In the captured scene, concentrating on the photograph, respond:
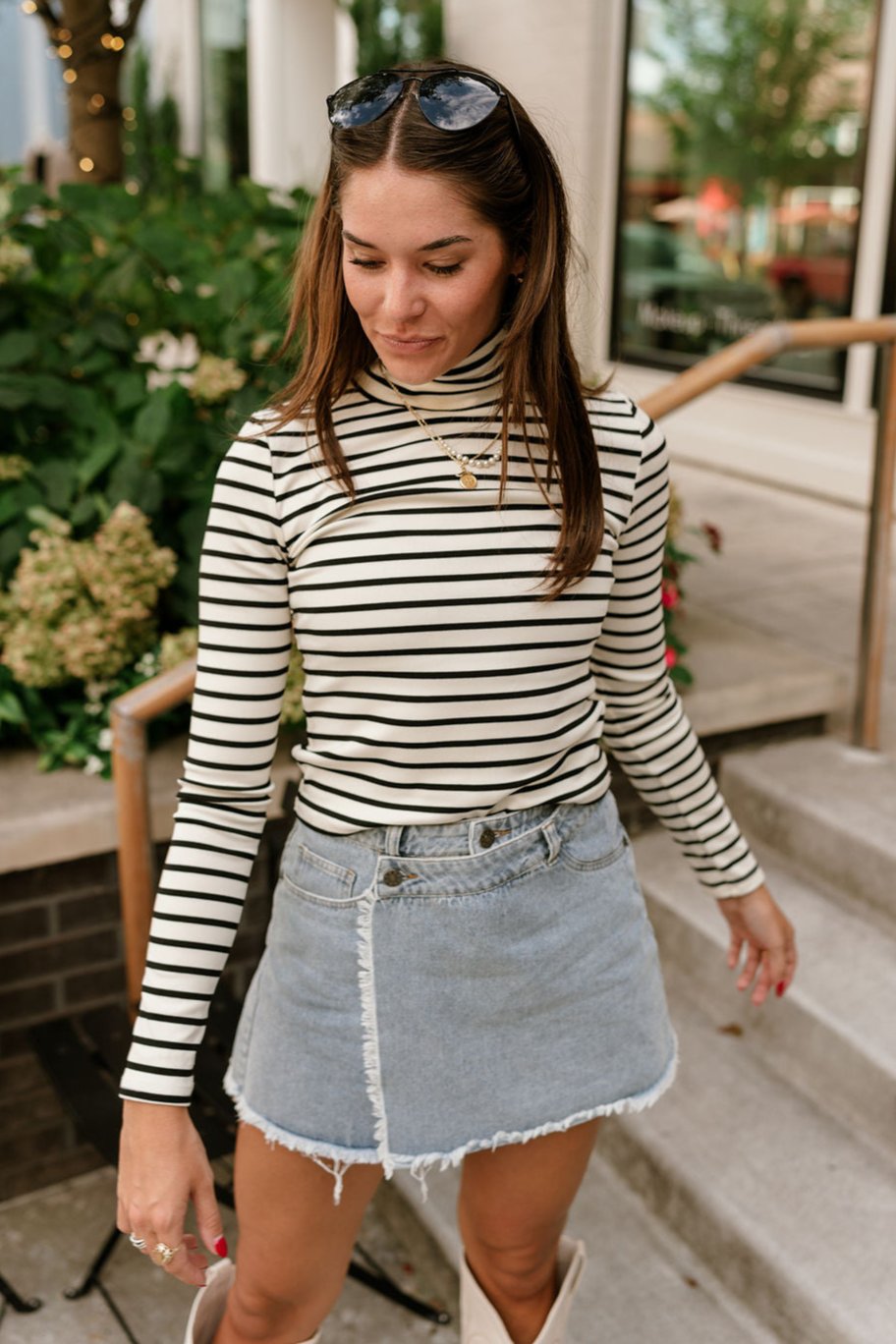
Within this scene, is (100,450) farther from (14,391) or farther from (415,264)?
(415,264)

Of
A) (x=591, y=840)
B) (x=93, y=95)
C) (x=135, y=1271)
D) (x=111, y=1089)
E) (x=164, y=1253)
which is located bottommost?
(x=135, y=1271)

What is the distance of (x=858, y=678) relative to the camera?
9.75 feet

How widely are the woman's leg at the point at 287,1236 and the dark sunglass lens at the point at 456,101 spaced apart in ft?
3.14

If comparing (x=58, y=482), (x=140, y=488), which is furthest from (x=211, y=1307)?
(x=58, y=482)

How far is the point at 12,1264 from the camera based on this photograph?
7.68ft

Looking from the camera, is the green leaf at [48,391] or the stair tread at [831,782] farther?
the green leaf at [48,391]

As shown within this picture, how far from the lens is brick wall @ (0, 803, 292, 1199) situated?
7.78ft

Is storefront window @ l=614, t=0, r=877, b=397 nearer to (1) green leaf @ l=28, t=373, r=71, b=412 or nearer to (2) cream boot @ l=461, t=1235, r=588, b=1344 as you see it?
(1) green leaf @ l=28, t=373, r=71, b=412

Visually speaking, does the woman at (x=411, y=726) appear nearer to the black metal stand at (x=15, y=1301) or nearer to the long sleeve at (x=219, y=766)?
the long sleeve at (x=219, y=766)

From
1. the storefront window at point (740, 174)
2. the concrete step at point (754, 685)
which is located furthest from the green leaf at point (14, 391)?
the storefront window at point (740, 174)

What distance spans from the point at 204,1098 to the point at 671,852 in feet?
4.02

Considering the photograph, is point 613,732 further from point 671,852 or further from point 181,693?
point 671,852

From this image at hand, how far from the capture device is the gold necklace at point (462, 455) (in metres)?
1.22

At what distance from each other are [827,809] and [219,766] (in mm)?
1838
